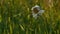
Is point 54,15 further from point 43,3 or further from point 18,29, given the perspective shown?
point 18,29

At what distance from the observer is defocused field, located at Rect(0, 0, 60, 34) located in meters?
1.78

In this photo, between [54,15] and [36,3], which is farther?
[36,3]

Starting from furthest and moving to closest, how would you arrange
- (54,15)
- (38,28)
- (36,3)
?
(36,3)
(54,15)
(38,28)

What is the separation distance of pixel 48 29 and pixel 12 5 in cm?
39

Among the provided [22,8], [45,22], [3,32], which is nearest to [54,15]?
[45,22]

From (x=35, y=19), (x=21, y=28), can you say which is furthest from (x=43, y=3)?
(x=21, y=28)

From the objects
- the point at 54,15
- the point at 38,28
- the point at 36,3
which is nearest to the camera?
the point at 38,28

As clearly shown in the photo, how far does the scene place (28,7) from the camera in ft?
6.52

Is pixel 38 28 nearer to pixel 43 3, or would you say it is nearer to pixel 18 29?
pixel 18 29

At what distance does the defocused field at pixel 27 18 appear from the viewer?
1.78 meters

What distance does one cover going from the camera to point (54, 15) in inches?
75.2

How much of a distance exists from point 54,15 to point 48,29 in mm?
169

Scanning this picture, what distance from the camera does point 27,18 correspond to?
1.88 m

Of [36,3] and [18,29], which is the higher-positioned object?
[36,3]
